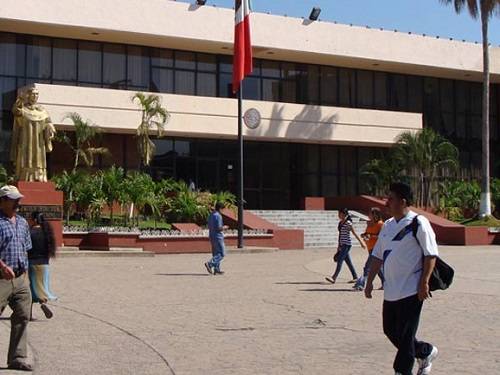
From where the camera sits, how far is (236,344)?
868 cm

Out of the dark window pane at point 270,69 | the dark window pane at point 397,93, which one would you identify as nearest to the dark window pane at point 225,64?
the dark window pane at point 270,69

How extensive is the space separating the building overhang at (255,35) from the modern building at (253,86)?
0.05 m

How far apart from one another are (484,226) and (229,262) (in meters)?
15.0

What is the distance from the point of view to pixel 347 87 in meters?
42.1

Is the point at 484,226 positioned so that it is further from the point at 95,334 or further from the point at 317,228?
the point at 95,334

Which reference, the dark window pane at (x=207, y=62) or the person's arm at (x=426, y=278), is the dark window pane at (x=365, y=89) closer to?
the dark window pane at (x=207, y=62)

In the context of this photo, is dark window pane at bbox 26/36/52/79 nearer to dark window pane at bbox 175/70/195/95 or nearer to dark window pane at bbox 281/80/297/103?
dark window pane at bbox 175/70/195/95

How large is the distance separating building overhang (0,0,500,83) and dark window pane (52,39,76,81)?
0.57m

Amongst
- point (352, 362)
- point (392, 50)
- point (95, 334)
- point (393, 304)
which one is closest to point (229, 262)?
point (95, 334)

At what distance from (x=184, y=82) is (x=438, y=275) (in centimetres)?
3203

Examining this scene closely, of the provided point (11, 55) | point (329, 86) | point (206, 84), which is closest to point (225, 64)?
point (206, 84)

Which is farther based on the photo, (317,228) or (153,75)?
(153,75)

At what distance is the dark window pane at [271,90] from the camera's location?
39.5 metres

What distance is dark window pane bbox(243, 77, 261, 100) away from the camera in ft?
128
